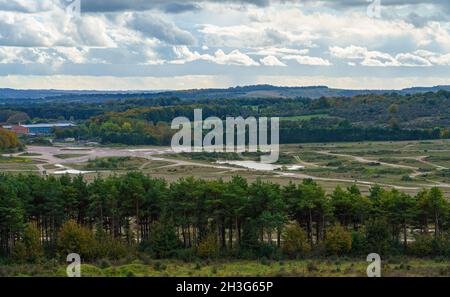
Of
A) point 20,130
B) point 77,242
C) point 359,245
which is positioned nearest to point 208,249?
point 77,242

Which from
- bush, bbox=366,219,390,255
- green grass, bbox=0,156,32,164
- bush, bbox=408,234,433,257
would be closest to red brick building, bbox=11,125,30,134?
green grass, bbox=0,156,32,164

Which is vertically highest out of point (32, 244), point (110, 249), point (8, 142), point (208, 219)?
point (208, 219)

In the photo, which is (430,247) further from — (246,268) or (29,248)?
(29,248)
